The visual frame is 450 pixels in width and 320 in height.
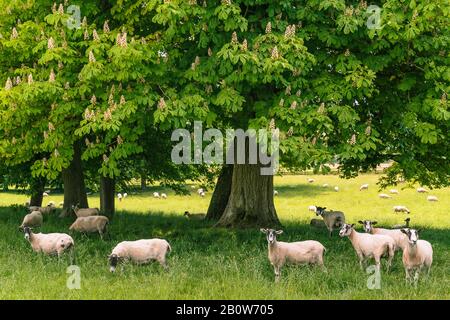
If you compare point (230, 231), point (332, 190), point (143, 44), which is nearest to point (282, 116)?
point (143, 44)

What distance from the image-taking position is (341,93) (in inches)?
637

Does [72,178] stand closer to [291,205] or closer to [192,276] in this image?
[192,276]

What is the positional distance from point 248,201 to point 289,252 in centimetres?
812

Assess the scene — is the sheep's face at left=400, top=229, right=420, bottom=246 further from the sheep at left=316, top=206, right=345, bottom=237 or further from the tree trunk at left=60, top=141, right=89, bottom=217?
the tree trunk at left=60, top=141, right=89, bottom=217

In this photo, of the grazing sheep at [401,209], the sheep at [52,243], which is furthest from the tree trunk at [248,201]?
the grazing sheep at [401,209]

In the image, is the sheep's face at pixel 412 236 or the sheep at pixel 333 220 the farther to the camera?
the sheep at pixel 333 220

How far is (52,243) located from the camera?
1509 cm

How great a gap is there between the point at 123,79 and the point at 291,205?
32660 mm

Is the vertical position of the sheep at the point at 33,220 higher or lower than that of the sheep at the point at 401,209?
higher

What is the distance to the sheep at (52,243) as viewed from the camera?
14.9m

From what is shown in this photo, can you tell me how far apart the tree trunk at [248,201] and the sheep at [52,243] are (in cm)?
732

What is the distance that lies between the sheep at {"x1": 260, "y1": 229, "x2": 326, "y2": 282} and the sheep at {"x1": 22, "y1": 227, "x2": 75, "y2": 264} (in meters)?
5.13

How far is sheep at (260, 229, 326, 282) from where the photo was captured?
12977mm

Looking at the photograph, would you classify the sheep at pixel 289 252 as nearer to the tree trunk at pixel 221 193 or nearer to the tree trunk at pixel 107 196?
the tree trunk at pixel 221 193
